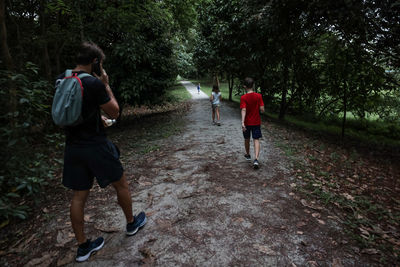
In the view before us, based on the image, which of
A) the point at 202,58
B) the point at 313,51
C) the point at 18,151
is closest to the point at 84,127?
the point at 18,151

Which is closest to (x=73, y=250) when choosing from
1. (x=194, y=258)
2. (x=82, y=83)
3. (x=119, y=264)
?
(x=119, y=264)

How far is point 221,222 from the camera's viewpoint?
3.06m

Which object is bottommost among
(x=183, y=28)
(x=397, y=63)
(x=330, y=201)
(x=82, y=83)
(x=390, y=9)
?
(x=330, y=201)

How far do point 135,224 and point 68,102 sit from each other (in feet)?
5.59

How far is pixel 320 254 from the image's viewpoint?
2.56m

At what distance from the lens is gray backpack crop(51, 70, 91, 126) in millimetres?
1994

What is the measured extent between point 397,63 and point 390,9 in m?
2.09

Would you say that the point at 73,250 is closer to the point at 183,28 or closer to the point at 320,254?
the point at 320,254

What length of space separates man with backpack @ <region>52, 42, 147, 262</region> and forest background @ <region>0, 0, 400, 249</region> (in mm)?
1346

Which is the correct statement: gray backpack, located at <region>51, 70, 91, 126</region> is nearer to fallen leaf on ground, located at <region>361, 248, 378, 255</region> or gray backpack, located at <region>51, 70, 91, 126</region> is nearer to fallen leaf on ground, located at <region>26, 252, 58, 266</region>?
fallen leaf on ground, located at <region>26, 252, 58, 266</region>

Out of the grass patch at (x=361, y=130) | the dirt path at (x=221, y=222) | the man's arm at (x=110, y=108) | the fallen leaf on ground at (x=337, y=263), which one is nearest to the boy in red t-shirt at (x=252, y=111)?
the dirt path at (x=221, y=222)

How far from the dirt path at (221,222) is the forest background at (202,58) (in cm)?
163

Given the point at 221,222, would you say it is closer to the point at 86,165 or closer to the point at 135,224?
the point at 135,224

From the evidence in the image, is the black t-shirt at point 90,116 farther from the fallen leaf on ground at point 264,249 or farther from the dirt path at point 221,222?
the fallen leaf on ground at point 264,249
